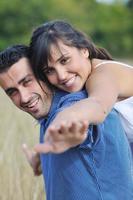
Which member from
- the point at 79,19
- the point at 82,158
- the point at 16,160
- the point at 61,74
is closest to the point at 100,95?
the point at 82,158

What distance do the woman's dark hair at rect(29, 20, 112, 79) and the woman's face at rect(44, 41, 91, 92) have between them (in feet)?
0.05

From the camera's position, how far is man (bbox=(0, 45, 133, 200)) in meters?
1.79

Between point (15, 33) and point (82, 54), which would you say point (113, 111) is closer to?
point (82, 54)

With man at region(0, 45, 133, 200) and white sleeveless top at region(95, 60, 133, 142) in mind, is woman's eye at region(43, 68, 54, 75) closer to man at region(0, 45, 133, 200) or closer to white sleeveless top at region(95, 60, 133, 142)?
man at region(0, 45, 133, 200)

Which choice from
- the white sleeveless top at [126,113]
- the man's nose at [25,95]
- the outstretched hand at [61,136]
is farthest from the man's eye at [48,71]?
the outstretched hand at [61,136]

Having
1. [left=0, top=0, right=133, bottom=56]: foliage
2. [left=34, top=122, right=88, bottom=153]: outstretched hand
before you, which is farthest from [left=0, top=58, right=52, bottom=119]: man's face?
[left=0, top=0, right=133, bottom=56]: foliage

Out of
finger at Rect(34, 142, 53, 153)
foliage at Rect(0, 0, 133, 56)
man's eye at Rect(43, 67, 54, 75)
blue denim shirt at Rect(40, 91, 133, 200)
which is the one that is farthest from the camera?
foliage at Rect(0, 0, 133, 56)

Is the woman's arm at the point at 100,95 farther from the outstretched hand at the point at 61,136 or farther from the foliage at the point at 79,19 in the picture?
the foliage at the point at 79,19

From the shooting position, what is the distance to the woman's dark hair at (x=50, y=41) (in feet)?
6.60

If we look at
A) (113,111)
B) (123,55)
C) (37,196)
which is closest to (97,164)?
(113,111)

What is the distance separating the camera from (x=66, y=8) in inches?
861

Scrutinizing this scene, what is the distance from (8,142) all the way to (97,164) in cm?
218

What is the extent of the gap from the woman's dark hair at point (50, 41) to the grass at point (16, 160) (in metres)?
0.48

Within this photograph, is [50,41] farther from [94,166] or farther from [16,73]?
[94,166]
